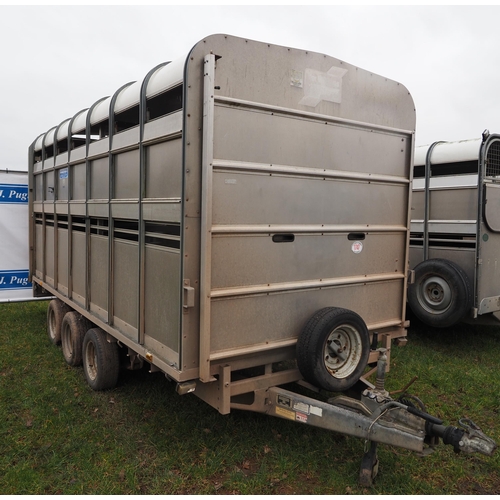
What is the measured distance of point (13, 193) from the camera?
26.1 ft

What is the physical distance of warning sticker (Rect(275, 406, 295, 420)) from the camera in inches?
141

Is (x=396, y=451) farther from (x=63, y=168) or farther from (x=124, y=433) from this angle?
(x=63, y=168)

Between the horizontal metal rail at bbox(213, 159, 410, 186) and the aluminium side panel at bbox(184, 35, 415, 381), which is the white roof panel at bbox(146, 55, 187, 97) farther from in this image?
the horizontal metal rail at bbox(213, 159, 410, 186)

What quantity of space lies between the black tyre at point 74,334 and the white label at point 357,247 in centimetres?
326

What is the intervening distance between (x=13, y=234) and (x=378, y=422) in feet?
22.3

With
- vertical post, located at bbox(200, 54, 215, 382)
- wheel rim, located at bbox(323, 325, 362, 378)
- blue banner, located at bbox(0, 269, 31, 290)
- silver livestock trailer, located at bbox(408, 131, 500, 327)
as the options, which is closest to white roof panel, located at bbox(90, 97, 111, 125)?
vertical post, located at bbox(200, 54, 215, 382)

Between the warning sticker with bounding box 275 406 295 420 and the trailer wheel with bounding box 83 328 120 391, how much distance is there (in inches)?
81.1

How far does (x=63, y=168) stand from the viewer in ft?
19.9

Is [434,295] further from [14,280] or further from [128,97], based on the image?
[14,280]

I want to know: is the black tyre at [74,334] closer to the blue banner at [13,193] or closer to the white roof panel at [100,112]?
the white roof panel at [100,112]

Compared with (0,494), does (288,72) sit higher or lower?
higher

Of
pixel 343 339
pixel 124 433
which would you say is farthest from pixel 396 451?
pixel 124 433

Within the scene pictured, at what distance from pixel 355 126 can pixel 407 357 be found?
3510 millimetres

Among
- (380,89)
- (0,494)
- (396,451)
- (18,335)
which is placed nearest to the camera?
(0,494)
